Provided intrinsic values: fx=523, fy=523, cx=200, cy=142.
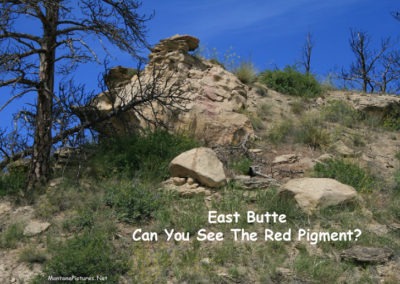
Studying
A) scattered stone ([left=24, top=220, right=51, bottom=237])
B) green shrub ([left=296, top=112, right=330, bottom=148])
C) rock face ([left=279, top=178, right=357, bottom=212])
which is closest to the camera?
scattered stone ([left=24, top=220, right=51, bottom=237])

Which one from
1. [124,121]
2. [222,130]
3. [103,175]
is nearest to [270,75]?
[222,130]

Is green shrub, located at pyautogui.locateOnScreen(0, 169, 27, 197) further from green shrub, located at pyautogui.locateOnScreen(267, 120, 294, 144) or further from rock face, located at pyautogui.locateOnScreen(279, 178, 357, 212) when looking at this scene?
green shrub, located at pyautogui.locateOnScreen(267, 120, 294, 144)

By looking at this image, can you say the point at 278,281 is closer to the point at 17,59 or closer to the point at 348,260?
the point at 348,260

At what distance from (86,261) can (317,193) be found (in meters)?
3.75

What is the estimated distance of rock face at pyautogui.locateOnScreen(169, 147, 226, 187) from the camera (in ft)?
29.9

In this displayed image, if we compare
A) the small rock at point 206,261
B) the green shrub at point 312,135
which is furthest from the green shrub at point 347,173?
the small rock at point 206,261

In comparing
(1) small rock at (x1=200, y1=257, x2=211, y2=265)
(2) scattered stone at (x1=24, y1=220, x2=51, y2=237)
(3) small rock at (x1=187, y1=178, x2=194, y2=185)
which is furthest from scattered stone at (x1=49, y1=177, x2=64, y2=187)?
(1) small rock at (x1=200, y1=257, x2=211, y2=265)

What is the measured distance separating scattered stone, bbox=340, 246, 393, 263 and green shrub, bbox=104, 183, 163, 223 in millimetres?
3038

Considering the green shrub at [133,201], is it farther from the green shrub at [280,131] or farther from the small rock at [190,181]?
the green shrub at [280,131]

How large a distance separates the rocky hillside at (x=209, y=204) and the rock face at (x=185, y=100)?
0.04 m

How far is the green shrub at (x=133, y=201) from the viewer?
27.3ft

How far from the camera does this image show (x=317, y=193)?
835cm

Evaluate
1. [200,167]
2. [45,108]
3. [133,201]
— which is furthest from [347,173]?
[45,108]

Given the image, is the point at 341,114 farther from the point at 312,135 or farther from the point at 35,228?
the point at 35,228
